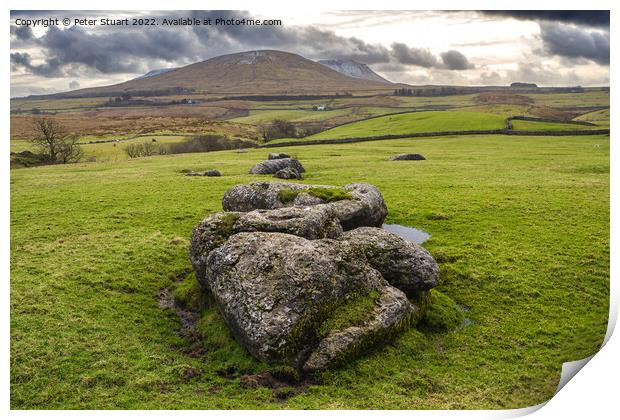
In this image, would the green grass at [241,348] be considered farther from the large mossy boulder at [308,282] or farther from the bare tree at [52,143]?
the bare tree at [52,143]

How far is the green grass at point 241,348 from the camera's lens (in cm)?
1303

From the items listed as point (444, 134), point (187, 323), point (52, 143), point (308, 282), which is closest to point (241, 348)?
point (308, 282)

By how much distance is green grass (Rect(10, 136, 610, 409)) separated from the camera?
13031 mm

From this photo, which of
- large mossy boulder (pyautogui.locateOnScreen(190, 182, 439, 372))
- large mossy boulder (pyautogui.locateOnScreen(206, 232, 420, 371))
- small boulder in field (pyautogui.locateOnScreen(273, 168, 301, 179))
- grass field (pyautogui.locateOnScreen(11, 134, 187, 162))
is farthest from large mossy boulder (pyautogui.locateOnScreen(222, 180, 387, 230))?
grass field (pyautogui.locateOnScreen(11, 134, 187, 162))

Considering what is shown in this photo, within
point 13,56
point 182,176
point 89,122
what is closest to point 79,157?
point 182,176

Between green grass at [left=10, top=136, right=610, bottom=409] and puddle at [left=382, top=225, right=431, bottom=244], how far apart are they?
30.1 inches

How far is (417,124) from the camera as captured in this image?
3875 inches

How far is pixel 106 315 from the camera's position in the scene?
→ 55.1 ft

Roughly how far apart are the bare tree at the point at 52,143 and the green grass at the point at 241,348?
20.4 meters

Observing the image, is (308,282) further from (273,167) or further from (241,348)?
(273,167)

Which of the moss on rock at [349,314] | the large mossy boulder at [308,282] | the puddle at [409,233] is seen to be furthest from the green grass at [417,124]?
the moss on rock at [349,314]

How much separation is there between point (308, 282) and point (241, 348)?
9.39 ft

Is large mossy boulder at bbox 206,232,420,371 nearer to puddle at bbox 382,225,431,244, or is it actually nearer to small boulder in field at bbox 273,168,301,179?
puddle at bbox 382,225,431,244
